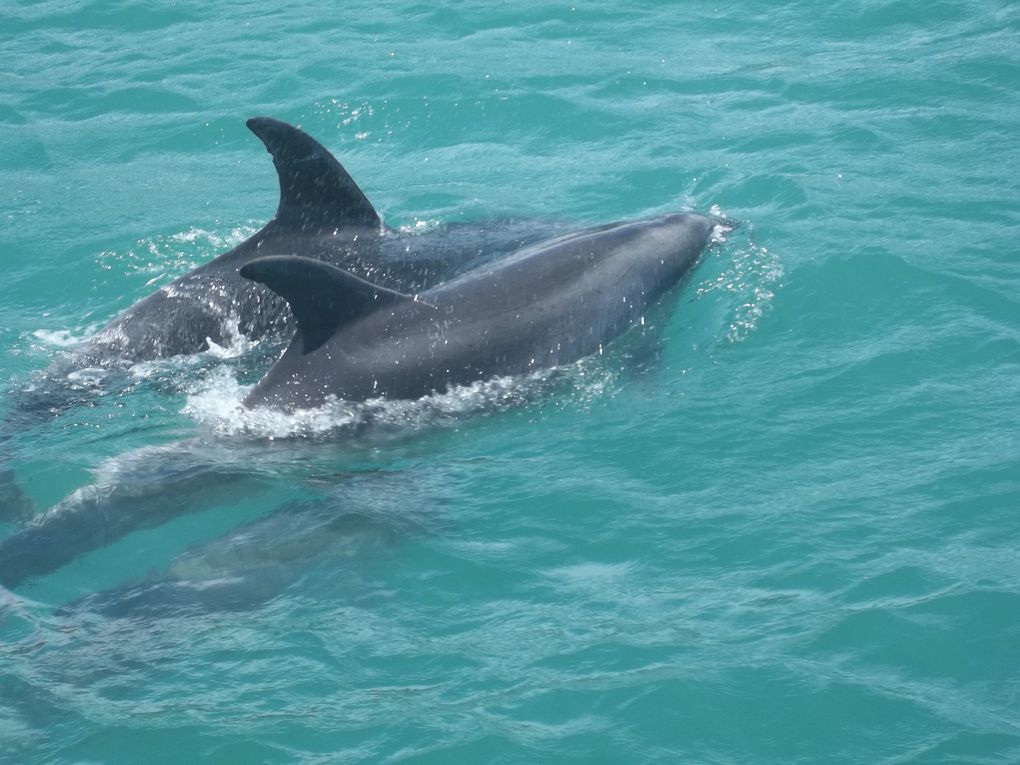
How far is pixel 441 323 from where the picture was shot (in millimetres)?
12891

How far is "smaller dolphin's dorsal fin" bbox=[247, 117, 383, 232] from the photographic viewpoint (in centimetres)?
1399

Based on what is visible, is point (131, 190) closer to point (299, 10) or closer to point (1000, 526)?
point (299, 10)

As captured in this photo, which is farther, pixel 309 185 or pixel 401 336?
pixel 309 185

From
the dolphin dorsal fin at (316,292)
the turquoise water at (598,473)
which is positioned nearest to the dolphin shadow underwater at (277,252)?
the turquoise water at (598,473)

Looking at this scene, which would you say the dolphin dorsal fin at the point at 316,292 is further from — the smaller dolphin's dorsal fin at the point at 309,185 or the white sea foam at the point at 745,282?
the white sea foam at the point at 745,282

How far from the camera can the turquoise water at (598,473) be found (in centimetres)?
888

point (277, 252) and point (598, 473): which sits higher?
point (277, 252)

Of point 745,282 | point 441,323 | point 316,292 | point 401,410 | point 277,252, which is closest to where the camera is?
point 316,292

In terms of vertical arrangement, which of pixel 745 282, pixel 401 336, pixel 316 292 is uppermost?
pixel 316 292

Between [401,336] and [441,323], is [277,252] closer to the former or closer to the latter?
[401,336]

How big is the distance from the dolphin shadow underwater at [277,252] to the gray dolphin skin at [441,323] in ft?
4.49

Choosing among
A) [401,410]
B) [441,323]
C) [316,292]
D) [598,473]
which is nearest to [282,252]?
[316,292]

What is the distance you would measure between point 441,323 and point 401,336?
1.38 ft

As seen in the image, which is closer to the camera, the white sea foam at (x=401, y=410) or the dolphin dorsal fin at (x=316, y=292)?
the dolphin dorsal fin at (x=316, y=292)
